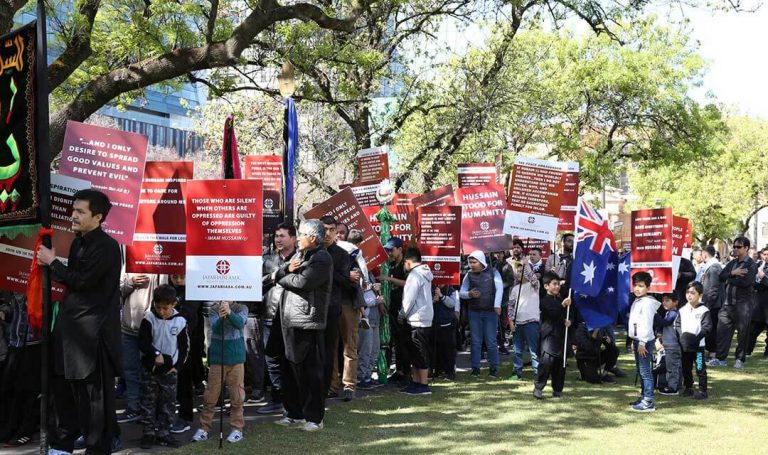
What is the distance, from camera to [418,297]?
11.5 metres

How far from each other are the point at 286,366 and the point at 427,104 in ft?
45.3

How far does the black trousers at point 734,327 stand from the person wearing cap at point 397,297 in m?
6.16

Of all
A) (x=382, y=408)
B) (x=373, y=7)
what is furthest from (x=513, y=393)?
(x=373, y=7)

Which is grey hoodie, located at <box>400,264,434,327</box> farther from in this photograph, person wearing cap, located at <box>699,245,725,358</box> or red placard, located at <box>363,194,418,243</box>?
person wearing cap, located at <box>699,245,725,358</box>

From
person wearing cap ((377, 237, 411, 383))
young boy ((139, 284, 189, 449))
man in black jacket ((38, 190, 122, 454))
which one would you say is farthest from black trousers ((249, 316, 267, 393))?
man in black jacket ((38, 190, 122, 454))

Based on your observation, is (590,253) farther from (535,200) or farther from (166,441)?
(166,441)

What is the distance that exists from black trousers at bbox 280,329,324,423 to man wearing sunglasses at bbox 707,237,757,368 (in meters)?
8.89

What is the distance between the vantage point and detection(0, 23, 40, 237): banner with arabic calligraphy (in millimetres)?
6336

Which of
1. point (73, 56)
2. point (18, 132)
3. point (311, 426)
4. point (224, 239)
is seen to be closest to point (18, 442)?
point (224, 239)

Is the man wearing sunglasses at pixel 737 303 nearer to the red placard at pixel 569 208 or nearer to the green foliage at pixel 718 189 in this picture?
the red placard at pixel 569 208

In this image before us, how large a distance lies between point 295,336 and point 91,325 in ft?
7.42

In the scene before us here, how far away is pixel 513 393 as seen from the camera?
11719 mm

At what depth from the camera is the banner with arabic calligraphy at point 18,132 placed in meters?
6.34

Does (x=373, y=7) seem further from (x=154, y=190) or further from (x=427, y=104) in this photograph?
(x=154, y=190)
